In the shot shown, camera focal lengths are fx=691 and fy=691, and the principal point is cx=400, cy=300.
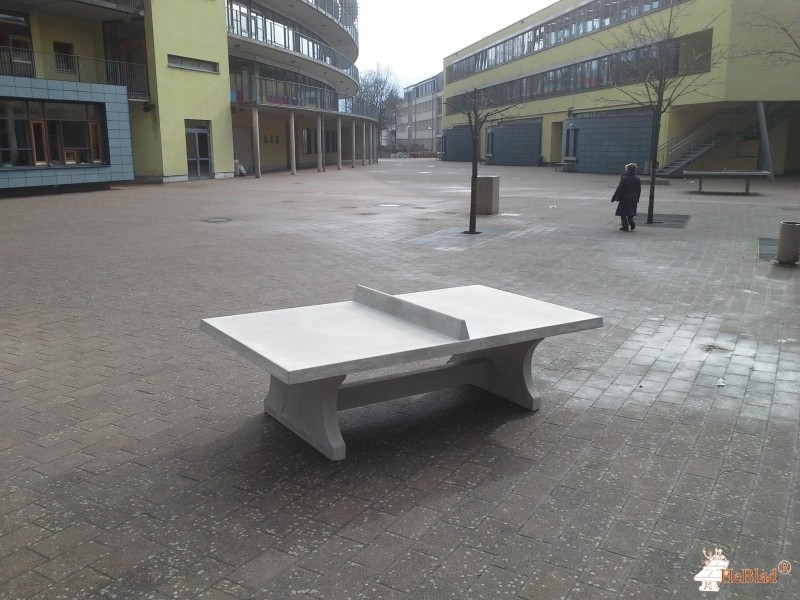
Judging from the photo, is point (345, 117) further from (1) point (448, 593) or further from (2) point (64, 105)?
(1) point (448, 593)

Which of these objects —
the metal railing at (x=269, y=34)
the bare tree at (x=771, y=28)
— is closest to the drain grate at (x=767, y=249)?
the bare tree at (x=771, y=28)

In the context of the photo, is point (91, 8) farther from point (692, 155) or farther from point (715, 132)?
point (715, 132)

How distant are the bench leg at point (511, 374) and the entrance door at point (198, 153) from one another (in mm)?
31754

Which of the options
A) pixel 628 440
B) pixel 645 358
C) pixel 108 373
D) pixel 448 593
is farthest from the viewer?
pixel 645 358

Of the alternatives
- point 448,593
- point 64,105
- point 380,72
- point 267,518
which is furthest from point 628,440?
point 380,72

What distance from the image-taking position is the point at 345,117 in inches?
2016

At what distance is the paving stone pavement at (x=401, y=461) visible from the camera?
9.55ft

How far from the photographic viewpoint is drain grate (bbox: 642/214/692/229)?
609 inches

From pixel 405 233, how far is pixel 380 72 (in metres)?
112

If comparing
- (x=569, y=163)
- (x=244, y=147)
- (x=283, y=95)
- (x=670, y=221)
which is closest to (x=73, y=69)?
(x=244, y=147)

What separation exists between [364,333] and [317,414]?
0.57 metres

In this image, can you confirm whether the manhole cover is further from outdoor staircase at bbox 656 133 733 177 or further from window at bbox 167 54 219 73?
window at bbox 167 54 219 73

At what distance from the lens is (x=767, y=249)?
39.1 feet

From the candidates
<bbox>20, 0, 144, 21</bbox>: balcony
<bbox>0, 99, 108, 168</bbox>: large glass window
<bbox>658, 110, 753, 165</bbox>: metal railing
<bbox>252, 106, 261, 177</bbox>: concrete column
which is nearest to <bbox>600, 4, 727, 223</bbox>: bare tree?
<bbox>658, 110, 753, 165</bbox>: metal railing
